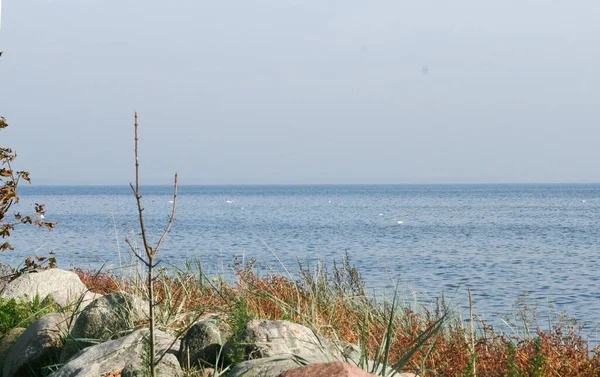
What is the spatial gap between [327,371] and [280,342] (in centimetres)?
126

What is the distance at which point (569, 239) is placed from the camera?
4084 centimetres

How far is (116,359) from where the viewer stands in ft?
20.1

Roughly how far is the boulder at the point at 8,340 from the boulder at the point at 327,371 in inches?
165

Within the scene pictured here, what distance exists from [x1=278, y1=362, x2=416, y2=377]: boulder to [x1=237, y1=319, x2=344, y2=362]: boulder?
2.76ft

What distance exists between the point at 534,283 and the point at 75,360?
57.4 ft

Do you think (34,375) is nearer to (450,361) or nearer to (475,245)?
(450,361)

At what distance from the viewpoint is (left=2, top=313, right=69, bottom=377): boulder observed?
24.1 feet

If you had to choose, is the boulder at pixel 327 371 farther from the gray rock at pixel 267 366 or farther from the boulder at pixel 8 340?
the boulder at pixel 8 340

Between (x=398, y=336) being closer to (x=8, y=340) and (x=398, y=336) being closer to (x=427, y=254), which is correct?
(x=8, y=340)

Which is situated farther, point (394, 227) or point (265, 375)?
point (394, 227)

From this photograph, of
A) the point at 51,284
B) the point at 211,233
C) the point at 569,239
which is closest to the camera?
the point at 51,284

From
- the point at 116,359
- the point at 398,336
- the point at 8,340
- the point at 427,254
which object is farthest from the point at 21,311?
the point at 427,254

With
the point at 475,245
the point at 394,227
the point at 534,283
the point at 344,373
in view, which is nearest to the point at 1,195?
the point at 344,373

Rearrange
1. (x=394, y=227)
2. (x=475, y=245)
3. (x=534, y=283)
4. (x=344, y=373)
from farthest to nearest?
(x=394, y=227)
(x=475, y=245)
(x=534, y=283)
(x=344, y=373)
